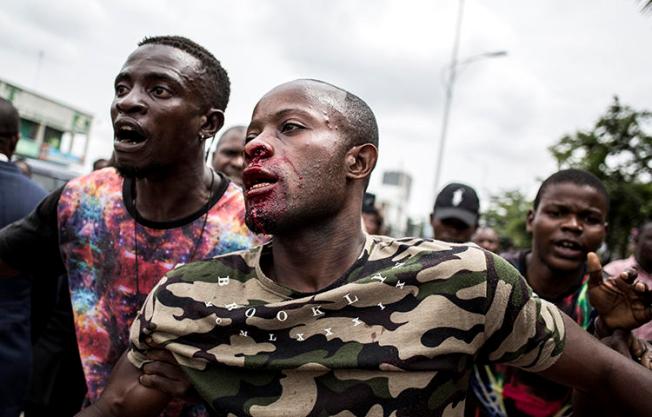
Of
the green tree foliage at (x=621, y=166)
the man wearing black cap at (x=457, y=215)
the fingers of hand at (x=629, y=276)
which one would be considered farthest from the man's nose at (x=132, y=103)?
the green tree foliage at (x=621, y=166)

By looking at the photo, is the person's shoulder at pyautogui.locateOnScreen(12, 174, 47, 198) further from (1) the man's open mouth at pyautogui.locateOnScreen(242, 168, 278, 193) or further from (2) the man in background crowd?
(2) the man in background crowd

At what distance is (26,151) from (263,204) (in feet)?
120

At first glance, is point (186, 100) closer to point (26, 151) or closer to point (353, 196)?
point (353, 196)

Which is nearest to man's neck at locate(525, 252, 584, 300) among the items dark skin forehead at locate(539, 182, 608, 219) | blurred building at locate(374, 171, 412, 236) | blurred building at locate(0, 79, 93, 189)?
dark skin forehead at locate(539, 182, 608, 219)

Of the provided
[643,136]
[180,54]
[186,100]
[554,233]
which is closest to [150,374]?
[186,100]

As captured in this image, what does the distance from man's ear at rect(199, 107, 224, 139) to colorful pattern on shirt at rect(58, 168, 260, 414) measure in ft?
1.10

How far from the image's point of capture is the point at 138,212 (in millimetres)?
2459

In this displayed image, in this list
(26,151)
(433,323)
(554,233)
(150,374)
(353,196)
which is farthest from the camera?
(26,151)

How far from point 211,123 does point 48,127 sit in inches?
1426

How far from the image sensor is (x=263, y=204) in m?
1.87

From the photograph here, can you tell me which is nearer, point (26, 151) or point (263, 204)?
point (263, 204)

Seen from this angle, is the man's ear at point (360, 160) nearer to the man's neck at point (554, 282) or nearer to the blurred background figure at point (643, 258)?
the man's neck at point (554, 282)

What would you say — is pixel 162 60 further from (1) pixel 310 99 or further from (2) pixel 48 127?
(2) pixel 48 127

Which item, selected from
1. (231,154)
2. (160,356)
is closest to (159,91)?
(160,356)
